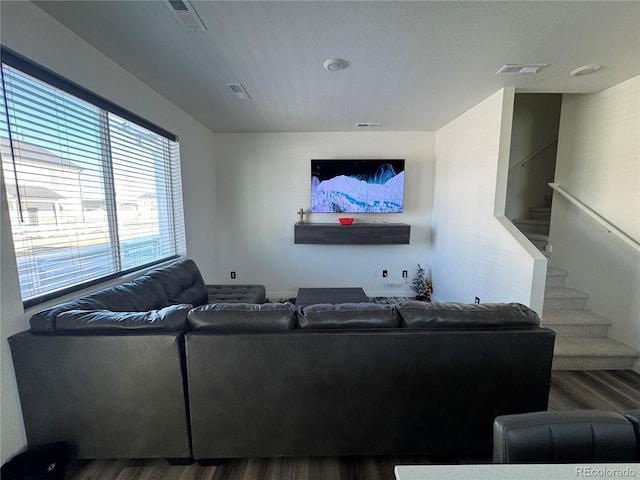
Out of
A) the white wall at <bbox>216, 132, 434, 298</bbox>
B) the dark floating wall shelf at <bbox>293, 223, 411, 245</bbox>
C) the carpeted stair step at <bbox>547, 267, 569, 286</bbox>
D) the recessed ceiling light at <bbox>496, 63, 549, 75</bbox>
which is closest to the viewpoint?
the recessed ceiling light at <bbox>496, 63, 549, 75</bbox>

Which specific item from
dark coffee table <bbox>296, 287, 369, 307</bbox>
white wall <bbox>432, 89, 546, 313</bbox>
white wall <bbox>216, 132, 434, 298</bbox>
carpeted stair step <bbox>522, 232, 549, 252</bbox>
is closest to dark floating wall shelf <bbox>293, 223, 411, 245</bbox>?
white wall <bbox>216, 132, 434, 298</bbox>

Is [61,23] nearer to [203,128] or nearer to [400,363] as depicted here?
[203,128]

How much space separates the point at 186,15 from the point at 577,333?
4084 millimetres

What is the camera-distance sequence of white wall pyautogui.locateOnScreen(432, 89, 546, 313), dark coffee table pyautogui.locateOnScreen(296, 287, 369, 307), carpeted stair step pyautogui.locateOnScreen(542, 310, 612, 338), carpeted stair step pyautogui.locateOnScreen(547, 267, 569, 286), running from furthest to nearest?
carpeted stair step pyautogui.locateOnScreen(547, 267, 569, 286), dark coffee table pyautogui.locateOnScreen(296, 287, 369, 307), carpeted stair step pyautogui.locateOnScreen(542, 310, 612, 338), white wall pyautogui.locateOnScreen(432, 89, 546, 313)

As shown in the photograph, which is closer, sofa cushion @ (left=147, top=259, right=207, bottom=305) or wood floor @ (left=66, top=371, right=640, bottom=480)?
wood floor @ (left=66, top=371, right=640, bottom=480)

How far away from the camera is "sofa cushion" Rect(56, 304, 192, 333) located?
4.31ft

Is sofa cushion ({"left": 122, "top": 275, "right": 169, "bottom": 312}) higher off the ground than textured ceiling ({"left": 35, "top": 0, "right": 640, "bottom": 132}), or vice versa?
textured ceiling ({"left": 35, "top": 0, "right": 640, "bottom": 132})

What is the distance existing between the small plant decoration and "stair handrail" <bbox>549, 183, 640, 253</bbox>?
1.93m

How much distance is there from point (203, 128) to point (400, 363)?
3712 millimetres

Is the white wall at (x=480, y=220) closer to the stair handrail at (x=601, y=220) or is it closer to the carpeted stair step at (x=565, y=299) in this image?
the carpeted stair step at (x=565, y=299)

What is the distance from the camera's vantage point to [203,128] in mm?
3623

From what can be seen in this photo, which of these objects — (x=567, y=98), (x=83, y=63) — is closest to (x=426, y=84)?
(x=567, y=98)

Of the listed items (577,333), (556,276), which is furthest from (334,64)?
(577,333)

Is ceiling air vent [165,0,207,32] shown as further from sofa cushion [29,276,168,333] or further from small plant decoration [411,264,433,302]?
small plant decoration [411,264,433,302]
